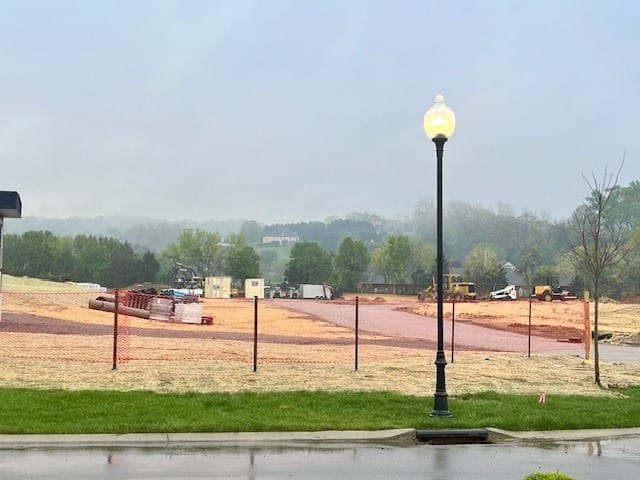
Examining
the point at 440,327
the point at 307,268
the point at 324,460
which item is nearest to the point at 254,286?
the point at 307,268

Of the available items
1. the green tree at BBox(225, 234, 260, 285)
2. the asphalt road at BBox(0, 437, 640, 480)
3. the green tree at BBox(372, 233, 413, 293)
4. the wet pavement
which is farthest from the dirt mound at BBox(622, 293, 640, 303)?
the asphalt road at BBox(0, 437, 640, 480)

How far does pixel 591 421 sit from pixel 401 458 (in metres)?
4.12

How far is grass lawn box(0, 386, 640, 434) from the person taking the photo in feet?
34.2

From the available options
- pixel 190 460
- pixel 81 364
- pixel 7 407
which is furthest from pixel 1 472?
pixel 81 364

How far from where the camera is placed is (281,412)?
38.2 ft

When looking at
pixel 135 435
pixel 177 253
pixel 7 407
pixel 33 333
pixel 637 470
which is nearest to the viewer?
pixel 637 470

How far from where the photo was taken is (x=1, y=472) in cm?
787

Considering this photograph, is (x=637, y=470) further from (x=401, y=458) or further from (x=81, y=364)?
(x=81, y=364)

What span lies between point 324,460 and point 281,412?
9.66 feet

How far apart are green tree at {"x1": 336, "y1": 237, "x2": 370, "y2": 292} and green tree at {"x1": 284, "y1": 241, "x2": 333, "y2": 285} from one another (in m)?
5.82

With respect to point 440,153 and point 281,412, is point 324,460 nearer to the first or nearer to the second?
point 281,412

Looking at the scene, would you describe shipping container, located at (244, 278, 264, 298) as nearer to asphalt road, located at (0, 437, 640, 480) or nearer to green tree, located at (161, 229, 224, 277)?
green tree, located at (161, 229, 224, 277)

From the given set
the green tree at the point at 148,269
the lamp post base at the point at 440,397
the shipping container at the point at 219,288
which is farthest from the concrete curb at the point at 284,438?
the green tree at the point at 148,269

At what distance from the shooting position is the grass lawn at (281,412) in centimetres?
1041
